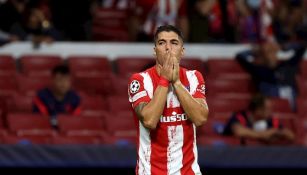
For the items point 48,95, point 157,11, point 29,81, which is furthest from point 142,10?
point 48,95

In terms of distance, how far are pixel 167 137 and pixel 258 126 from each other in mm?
3936

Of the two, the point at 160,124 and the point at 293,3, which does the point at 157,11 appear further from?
the point at 160,124

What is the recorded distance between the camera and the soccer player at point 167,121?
566cm

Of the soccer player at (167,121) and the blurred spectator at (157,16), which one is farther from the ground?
the blurred spectator at (157,16)

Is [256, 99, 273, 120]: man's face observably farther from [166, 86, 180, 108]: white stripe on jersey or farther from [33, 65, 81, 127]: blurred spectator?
[166, 86, 180, 108]: white stripe on jersey

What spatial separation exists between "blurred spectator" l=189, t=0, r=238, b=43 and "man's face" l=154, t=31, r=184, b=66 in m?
6.65

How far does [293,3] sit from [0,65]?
4244mm

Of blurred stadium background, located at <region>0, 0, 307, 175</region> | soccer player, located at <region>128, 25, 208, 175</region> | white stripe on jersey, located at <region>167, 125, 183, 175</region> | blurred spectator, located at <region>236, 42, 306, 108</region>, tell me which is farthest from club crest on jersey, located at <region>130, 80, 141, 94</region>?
blurred spectator, located at <region>236, 42, 306, 108</region>

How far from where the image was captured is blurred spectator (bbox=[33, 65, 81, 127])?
9984mm

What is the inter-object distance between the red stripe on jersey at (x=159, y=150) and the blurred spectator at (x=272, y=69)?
5580 mm

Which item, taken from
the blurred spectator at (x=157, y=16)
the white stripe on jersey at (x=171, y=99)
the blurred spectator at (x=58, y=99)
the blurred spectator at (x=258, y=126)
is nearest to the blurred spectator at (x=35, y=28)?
the blurred spectator at (x=157, y=16)

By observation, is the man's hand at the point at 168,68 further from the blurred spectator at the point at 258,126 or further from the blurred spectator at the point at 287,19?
the blurred spectator at the point at 287,19

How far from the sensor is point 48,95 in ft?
32.8

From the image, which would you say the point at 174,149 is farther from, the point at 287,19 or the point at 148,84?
the point at 287,19
